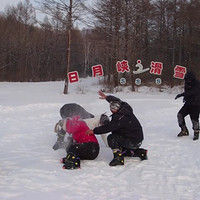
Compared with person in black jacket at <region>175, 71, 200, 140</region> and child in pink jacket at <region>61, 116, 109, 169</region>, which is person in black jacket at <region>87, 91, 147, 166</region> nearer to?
child in pink jacket at <region>61, 116, 109, 169</region>

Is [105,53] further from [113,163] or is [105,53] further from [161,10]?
[113,163]

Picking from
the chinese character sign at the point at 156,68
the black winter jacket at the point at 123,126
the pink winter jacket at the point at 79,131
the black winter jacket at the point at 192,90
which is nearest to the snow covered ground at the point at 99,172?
the pink winter jacket at the point at 79,131

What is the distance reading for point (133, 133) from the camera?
4445 millimetres

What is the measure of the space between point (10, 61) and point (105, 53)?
709 inches

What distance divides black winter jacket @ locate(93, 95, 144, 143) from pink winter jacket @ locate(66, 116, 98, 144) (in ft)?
0.89

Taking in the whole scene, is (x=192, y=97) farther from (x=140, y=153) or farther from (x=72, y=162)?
(x=72, y=162)

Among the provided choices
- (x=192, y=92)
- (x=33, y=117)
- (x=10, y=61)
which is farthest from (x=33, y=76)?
(x=192, y=92)

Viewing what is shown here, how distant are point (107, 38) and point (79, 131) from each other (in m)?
14.5

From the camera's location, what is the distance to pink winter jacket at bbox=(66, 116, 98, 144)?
14.8 ft

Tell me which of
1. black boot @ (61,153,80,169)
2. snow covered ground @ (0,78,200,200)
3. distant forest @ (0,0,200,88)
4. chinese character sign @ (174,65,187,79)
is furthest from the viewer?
distant forest @ (0,0,200,88)

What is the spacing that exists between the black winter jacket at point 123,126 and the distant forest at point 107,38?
12086mm

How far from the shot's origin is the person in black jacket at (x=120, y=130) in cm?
433

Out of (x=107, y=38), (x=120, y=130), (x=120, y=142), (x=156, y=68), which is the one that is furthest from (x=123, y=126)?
(x=107, y=38)

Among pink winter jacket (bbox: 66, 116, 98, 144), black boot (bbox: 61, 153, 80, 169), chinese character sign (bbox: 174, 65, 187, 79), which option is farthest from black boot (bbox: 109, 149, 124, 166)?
chinese character sign (bbox: 174, 65, 187, 79)
